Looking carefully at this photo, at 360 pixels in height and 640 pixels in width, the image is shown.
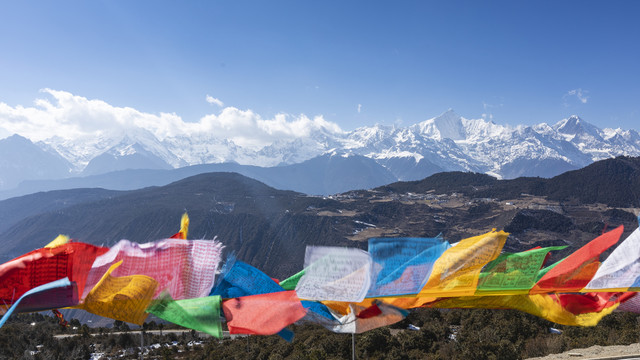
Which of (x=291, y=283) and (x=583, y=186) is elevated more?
(x=583, y=186)

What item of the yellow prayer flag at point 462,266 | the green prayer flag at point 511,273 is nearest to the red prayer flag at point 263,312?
the yellow prayer flag at point 462,266

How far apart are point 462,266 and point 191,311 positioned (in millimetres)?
2417

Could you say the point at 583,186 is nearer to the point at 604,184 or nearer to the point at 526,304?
the point at 604,184

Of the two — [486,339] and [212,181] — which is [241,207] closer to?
[212,181]

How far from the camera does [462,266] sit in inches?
133

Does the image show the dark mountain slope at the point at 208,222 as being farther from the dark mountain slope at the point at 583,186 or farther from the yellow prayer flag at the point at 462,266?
the yellow prayer flag at the point at 462,266

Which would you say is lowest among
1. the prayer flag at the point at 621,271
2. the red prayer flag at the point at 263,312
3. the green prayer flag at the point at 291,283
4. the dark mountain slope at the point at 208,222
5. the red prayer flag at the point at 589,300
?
the dark mountain slope at the point at 208,222

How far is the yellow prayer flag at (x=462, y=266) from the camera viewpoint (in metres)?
3.31

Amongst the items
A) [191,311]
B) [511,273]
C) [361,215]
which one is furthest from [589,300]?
[361,215]

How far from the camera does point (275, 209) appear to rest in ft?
476

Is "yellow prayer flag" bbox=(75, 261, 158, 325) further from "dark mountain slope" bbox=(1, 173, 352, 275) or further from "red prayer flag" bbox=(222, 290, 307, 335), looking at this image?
"dark mountain slope" bbox=(1, 173, 352, 275)

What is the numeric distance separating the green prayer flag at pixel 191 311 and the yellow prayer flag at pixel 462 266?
5.78 ft

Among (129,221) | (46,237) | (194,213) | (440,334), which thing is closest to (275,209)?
(194,213)

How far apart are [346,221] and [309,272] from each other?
118664mm
